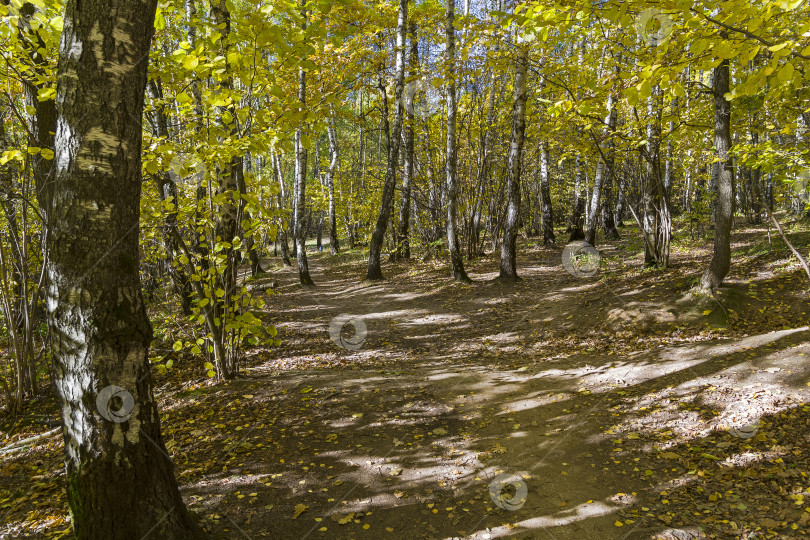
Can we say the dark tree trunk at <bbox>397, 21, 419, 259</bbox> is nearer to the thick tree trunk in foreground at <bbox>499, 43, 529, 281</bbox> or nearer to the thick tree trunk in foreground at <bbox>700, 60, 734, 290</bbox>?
the thick tree trunk in foreground at <bbox>499, 43, 529, 281</bbox>

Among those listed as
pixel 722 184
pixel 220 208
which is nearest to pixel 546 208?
pixel 722 184

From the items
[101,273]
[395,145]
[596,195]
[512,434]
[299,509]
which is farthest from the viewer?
[596,195]

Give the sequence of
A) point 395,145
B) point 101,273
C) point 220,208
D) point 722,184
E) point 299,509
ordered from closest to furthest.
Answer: point 101,273 → point 299,509 → point 220,208 → point 722,184 → point 395,145

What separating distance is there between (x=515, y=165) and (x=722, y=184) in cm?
420

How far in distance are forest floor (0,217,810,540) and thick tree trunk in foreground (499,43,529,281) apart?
312 cm

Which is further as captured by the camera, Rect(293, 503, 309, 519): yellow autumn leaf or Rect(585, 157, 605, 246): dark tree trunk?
Rect(585, 157, 605, 246): dark tree trunk

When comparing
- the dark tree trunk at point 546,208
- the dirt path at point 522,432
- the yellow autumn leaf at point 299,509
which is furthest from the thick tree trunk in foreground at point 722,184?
the dark tree trunk at point 546,208

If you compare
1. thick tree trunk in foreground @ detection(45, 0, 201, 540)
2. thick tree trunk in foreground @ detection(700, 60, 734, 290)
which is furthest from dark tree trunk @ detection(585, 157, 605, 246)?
thick tree trunk in foreground @ detection(45, 0, 201, 540)

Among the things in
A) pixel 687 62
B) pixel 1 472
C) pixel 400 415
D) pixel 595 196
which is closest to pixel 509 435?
pixel 400 415

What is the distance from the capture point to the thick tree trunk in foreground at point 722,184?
656cm

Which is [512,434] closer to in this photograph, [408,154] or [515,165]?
[515,165]

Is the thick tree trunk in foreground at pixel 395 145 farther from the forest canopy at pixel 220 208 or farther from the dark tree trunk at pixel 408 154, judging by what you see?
the dark tree trunk at pixel 408 154

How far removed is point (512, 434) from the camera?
→ 3963 mm

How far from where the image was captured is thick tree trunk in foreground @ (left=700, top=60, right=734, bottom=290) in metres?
6.56
